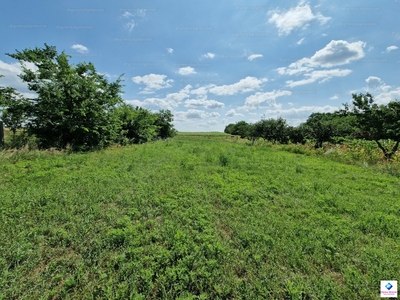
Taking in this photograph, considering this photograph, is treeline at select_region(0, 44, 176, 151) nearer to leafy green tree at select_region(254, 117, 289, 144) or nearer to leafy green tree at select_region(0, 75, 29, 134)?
leafy green tree at select_region(0, 75, 29, 134)

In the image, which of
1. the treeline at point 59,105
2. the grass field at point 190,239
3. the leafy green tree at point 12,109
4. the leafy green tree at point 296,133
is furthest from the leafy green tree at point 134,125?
the leafy green tree at point 296,133

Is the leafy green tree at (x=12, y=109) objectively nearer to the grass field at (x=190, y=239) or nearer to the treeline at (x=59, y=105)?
the treeline at (x=59, y=105)

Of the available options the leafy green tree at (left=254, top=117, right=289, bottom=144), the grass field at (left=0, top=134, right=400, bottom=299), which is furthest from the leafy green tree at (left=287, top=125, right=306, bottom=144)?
the grass field at (left=0, top=134, right=400, bottom=299)

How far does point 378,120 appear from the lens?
33.1 ft

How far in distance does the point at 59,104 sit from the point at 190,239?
9941 mm

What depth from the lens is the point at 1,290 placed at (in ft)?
6.00

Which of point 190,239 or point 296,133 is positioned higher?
point 296,133

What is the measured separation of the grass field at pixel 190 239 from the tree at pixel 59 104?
4.92 m

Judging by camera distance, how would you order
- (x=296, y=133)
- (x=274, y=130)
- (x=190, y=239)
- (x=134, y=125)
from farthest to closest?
(x=274, y=130), (x=296, y=133), (x=134, y=125), (x=190, y=239)

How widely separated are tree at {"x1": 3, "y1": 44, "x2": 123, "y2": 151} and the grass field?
4.92m

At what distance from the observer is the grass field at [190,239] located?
198 cm

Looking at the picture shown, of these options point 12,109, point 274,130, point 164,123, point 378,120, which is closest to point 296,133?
point 274,130

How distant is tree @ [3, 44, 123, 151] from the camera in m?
8.44

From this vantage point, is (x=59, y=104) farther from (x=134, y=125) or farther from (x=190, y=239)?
(x=190, y=239)
